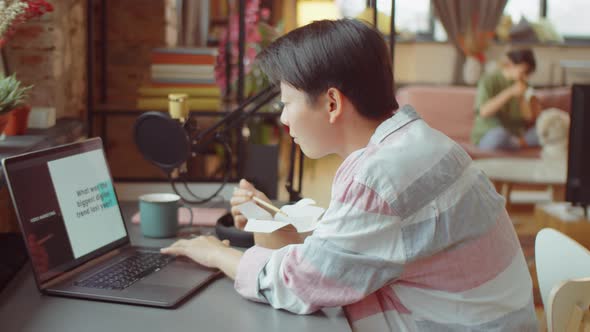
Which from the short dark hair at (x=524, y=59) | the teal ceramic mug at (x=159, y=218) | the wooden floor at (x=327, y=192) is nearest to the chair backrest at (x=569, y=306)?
the teal ceramic mug at (x=159, y=218)

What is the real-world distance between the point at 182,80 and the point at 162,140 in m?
0.67

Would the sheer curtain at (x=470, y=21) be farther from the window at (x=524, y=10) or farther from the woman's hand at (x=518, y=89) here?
the woman's hand at (x=518, y=89)

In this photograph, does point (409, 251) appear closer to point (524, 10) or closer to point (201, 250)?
point (201, 250)

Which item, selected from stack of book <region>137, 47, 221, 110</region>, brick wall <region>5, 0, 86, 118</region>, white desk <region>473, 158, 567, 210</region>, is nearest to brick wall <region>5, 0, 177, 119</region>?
brick wall <region>5, 0, 86, 118</region>

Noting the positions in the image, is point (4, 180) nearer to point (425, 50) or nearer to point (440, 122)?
point (440, 122)

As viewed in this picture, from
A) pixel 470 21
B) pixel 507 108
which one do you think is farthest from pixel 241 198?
pixel 470 21

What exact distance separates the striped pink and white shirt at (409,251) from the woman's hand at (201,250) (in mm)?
156

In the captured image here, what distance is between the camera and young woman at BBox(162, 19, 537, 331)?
105 centimetres

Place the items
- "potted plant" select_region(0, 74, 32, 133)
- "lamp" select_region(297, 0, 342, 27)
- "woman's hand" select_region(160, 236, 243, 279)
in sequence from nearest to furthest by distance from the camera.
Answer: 1. "woman's hand" select_region(160, 236, 243, 279)
2. "potted plant" select_region(0, 74, 32, 133)
3. "lamp" select_region(297, 0, 342, 27)

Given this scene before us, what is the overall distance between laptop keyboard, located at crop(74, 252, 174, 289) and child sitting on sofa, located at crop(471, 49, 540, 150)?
425cm

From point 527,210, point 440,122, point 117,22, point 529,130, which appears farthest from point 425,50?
point 117,22

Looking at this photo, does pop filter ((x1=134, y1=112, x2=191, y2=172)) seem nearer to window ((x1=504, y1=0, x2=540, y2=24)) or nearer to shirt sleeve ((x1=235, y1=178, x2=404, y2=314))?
shirt sleeve ((x1=235, y1=178, x2=404, y2=314))

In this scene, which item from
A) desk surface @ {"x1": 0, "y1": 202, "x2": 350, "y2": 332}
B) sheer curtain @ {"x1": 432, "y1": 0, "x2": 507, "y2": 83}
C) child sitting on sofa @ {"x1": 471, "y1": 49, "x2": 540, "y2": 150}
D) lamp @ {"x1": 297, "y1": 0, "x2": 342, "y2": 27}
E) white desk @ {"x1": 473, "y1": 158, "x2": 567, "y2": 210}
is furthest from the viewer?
sheer curtain @ {"x1": 432, "y1": 0, "x2": 507, "y2": 83}

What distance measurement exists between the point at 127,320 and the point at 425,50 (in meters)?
6.43
